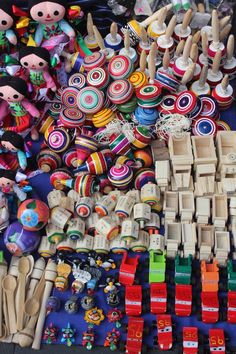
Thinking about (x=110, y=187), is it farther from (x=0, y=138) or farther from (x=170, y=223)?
(x=0, y=138)

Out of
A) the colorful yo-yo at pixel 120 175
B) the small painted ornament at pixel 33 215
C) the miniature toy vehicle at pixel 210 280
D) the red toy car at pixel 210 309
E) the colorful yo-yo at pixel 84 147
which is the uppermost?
the colorful yo-yo at pixel 84 147

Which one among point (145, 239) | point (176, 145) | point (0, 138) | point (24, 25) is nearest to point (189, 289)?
point (145, 239)

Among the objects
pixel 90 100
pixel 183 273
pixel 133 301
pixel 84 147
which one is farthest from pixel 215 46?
pixel 133 301

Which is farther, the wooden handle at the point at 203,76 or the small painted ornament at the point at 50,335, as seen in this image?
the wooden handle at the point at 203,76

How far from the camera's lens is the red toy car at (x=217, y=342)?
1385 millimetres

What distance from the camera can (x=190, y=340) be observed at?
140 cm

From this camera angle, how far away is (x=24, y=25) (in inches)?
68.9

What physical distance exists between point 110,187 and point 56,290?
379 millimetres

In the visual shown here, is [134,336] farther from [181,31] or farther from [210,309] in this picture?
[181,31]

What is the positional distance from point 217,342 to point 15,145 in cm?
89

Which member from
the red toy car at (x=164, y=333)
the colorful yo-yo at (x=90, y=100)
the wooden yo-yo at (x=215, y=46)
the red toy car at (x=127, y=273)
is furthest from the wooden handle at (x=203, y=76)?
the red toy car at (x=164, y=333)

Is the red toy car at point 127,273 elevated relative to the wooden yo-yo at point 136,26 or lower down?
lower down

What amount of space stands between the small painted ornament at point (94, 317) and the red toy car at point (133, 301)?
81mm

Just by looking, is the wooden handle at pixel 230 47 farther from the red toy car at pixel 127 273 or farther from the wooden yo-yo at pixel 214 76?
the red toy car at pixel 127 273
